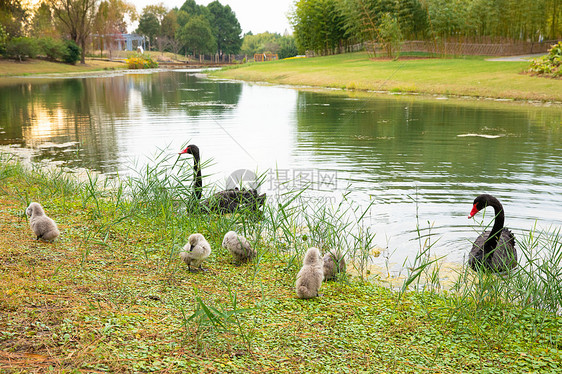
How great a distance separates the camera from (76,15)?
6588 cm

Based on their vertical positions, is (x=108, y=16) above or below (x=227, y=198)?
above

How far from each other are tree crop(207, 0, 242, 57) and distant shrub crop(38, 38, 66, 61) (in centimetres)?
5981

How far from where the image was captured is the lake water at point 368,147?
747 centimetres

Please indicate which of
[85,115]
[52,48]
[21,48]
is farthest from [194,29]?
[85,115]

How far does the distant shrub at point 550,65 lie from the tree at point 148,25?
305ft

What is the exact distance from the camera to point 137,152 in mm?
11969

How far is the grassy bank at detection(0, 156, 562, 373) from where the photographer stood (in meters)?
3.05

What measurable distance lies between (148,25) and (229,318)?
11157 centimetres

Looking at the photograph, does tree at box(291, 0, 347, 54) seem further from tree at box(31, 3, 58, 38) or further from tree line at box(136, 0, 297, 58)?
tree at box(31, 3, 58, 38)

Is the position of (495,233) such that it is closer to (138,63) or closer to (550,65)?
(550,65)

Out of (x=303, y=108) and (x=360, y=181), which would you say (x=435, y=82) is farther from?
(x=360, y=181)

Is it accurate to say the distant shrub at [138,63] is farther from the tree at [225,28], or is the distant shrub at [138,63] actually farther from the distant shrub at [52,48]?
the tree at [225,28]

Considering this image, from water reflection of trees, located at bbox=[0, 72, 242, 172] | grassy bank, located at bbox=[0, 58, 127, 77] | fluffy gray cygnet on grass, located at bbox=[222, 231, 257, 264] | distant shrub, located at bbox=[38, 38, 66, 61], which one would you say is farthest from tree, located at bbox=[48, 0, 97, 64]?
fluffy gray cygnet on grass, located at bbox=[222, 231, 257, 264]

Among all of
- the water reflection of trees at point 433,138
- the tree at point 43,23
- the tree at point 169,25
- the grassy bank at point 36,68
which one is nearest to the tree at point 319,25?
the grassy bank at point 36,68
